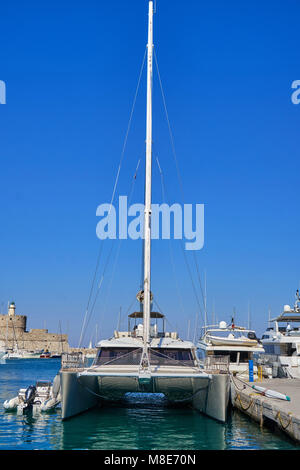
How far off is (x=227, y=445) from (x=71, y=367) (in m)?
5.53

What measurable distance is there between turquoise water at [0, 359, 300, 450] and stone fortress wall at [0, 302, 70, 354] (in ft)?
273

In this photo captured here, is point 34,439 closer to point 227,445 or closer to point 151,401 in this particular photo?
point 227,445

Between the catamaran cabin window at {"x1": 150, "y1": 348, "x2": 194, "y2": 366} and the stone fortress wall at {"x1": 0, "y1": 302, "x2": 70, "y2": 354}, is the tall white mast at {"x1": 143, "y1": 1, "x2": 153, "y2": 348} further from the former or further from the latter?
the stone fortress wall at {"x1": 0, "y1": 302, "x2": 70, "y2": 354}

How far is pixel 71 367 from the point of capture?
14.9m

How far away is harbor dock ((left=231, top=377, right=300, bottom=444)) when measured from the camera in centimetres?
1178

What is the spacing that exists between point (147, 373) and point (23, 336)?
90519 millimetres

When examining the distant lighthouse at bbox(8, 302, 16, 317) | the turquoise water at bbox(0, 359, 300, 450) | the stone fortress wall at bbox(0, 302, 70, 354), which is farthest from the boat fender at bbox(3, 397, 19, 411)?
the distant lighthouse at bbox(8, 302, 16, 317)

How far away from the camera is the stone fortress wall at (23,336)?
317 ft

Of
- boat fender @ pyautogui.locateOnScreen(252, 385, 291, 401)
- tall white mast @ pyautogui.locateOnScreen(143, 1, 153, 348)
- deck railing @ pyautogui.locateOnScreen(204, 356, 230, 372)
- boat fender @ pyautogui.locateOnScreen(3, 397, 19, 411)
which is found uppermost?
tall white mast @ pyautogui.locateOnScreen(143, 1, 153, 348)

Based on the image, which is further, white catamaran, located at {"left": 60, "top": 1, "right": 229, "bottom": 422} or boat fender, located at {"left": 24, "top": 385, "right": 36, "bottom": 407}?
boat fender, located at {"left": 24, "top": 385, "right": 36, "bottom": 407}

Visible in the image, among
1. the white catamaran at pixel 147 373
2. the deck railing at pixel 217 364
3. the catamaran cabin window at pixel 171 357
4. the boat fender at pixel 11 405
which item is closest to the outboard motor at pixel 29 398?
the boat fender at pixel 11 405

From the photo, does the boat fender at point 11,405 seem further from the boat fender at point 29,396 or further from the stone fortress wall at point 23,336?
the stone fortress wall at point 23,336

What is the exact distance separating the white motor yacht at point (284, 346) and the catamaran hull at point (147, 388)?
944cm
